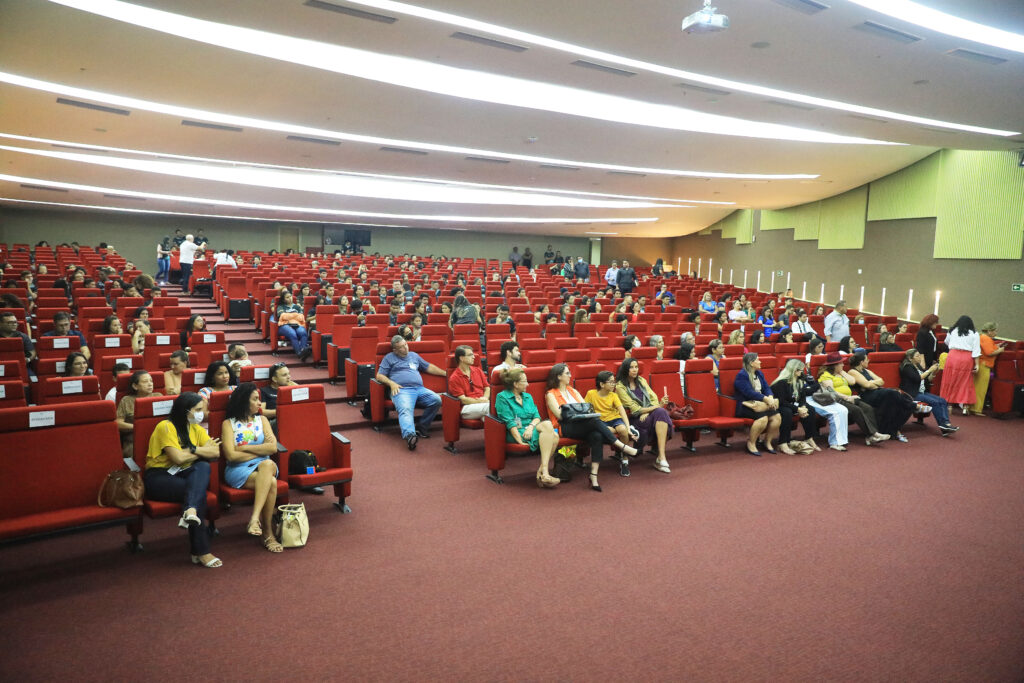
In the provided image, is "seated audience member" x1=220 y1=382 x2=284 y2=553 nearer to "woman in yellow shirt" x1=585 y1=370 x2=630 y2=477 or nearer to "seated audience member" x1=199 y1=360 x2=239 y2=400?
"seated audience member" x1=199 y1=360 x2=239 y2=400

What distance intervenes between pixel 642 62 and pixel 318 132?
19.8ft

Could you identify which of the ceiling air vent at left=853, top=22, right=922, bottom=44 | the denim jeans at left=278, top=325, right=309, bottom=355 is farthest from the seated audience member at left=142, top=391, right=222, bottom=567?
the ceiling air vent at left=853, top=22, right=922, bottom=44

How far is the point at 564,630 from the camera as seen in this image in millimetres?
2902

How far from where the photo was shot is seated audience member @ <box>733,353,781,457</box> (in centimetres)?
604

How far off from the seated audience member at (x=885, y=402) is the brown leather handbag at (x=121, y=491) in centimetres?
688

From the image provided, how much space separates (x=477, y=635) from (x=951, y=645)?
225 cm

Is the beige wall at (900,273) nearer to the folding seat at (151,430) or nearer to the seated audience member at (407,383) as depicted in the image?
the seated audience member at (407,383)

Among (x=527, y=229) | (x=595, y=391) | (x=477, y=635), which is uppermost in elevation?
(x=527, y=229)

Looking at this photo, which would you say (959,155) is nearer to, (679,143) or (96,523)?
(679,143)

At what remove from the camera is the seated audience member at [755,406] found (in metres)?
6.04

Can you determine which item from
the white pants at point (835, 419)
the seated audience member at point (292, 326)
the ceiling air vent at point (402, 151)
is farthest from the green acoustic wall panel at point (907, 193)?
the seated audience member at point (292, 326)

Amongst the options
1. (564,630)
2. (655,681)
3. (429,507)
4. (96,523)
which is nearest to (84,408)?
(96,523)

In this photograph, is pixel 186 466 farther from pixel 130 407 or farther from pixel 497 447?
pixel 497 447

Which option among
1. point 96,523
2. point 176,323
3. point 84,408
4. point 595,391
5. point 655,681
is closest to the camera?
point 655,681
